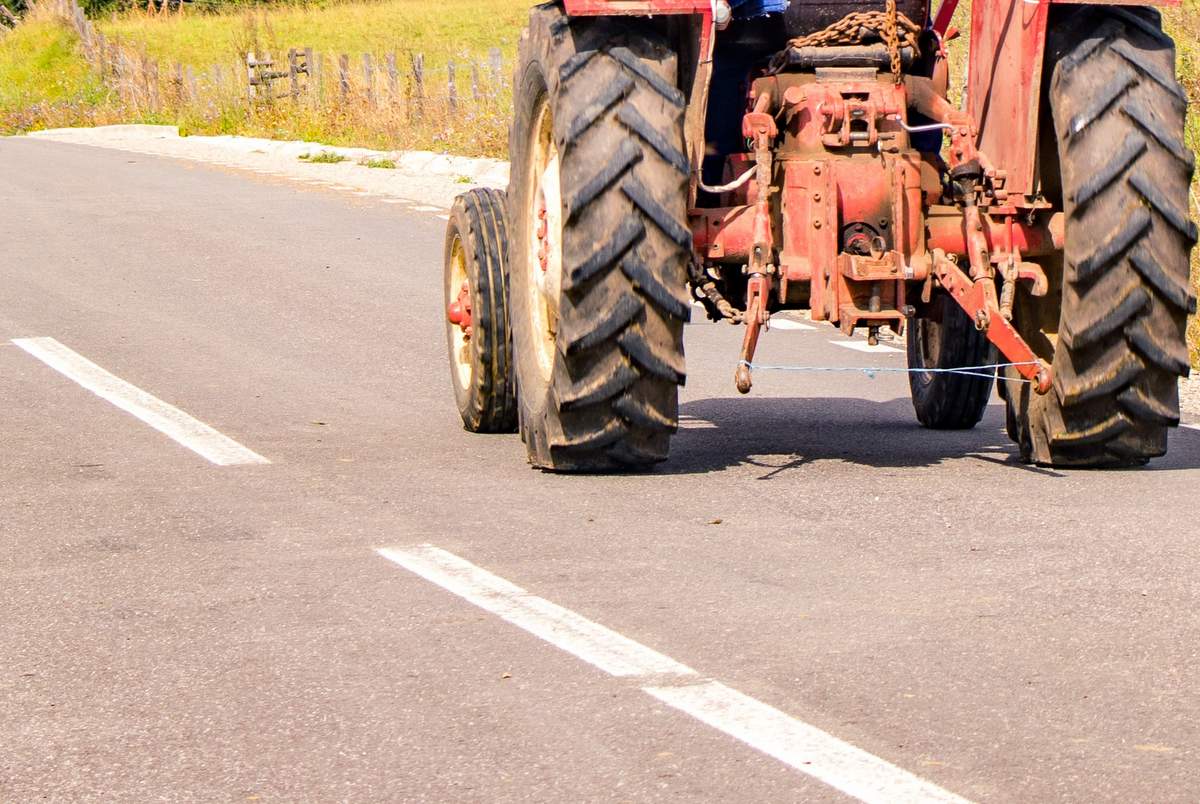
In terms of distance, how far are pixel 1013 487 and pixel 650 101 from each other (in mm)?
1786

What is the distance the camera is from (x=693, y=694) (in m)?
4.75

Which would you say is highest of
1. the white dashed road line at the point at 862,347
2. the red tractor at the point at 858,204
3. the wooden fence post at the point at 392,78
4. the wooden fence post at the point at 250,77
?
the red tractor at the point at 858,204

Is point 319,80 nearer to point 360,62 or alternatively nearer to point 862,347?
point 360,62

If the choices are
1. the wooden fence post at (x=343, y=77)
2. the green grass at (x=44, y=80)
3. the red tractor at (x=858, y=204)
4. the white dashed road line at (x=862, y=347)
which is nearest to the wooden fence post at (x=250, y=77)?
the wooden fence post at (x=343, y=77)

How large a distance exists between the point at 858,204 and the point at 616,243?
94 centimetres

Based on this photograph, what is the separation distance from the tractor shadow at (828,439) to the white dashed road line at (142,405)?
1741 mm

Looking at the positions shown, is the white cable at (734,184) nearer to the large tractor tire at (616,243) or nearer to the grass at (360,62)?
the large tractor tire at (616,243)

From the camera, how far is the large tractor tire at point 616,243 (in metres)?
7.19

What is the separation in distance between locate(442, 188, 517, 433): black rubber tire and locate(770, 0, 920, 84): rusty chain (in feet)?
4.92

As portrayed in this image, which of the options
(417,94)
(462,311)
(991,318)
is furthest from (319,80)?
(991,318)

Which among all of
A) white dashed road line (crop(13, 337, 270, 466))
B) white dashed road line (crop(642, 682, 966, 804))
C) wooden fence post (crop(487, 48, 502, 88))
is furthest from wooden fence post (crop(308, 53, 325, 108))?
white dashed road line (crop(642, 682, 966, 804))

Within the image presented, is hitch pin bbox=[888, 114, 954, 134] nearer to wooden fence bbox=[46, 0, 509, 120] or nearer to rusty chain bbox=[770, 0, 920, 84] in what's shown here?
rusty chain bbox=[770, 0, 920, 84]

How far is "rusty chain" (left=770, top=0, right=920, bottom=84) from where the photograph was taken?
7879mm

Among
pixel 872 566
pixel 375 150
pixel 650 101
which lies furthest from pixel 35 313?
pixel 375 150
